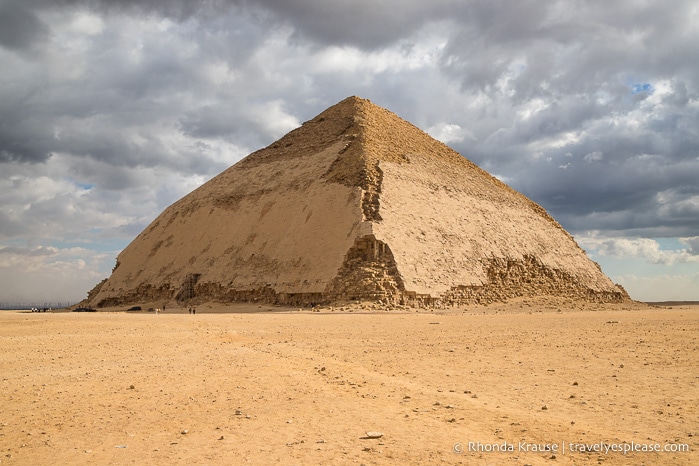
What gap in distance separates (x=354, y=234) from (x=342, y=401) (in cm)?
2222

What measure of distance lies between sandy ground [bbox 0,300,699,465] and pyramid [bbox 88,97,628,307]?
16106mm

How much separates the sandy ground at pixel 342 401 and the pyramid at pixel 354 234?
16.1m

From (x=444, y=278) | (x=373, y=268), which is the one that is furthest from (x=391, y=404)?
(x=444, y=278)

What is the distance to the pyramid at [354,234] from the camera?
2845 cm

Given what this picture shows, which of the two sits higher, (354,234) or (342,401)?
(354,234)

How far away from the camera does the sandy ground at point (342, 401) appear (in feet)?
16.1

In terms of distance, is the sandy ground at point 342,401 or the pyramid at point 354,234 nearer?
the sandy ground at point 342,401

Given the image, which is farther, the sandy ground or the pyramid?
the pyramid

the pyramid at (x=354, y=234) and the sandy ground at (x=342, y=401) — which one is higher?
the pyramid at (x=354, y=234)

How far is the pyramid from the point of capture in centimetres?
2845

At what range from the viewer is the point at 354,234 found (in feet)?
94.0

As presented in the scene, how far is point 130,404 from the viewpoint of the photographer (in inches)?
255

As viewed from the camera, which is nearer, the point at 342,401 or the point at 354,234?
the point at 342,401

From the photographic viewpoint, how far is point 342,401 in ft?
21.4
